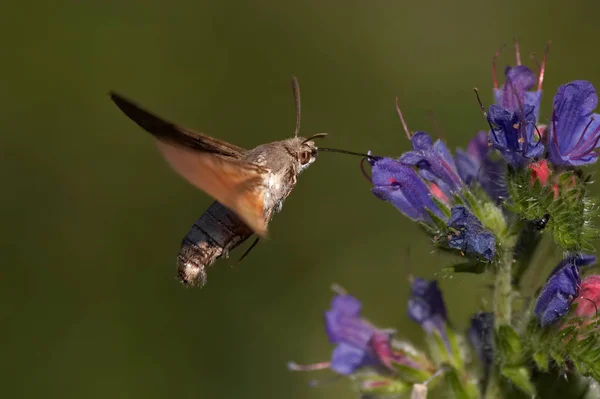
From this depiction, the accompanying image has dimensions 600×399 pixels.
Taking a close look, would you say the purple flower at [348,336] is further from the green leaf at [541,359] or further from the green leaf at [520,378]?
the green leaf at [541,359]

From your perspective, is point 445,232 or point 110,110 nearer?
point 445,232

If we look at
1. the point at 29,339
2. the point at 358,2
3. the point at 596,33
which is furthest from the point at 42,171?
the point at 596,33

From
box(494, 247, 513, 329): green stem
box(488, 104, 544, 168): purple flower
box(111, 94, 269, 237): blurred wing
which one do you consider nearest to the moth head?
box(111, 94, 269, 237): blurred wing

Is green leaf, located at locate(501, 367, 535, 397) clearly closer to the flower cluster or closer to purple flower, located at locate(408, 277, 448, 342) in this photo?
the flower cluster

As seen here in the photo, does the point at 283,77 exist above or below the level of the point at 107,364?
above

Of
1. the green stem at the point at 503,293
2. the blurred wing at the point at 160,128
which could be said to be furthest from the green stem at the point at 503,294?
the blurred wing at the point at 160,128

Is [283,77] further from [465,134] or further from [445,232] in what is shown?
[445,232]
